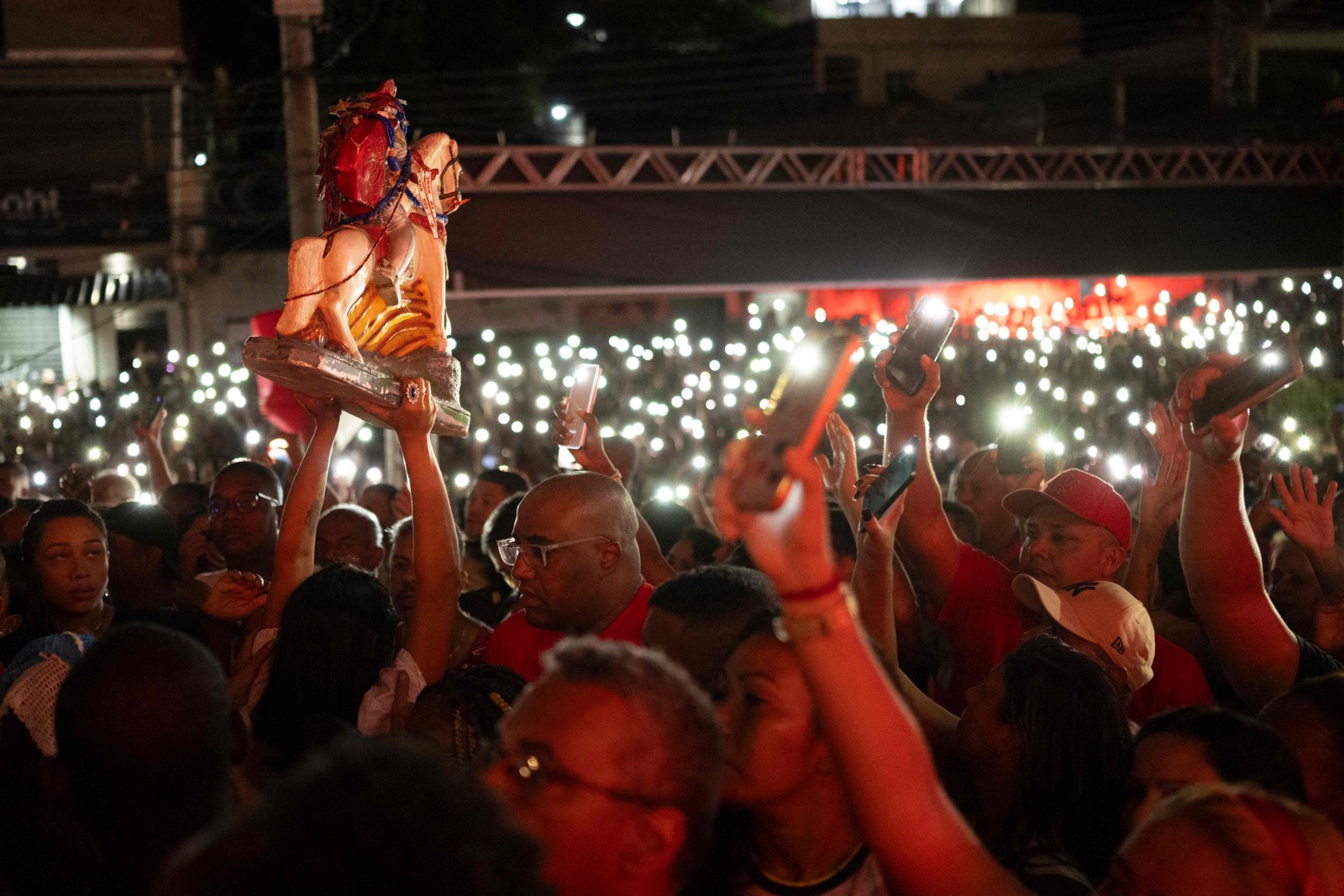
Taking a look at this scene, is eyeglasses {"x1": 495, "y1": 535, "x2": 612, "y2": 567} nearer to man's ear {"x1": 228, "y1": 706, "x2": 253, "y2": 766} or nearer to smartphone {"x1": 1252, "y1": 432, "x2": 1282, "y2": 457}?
man's ear {"x1": 228, "y1": 706, "x2": 253, "y2": 766}

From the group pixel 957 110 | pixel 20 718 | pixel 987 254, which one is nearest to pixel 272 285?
pixel 987 254

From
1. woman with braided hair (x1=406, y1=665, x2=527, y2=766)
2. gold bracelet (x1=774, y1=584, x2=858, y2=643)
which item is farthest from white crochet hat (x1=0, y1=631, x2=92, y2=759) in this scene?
gold bracelet (x1=774, y1=584, x2=858, y2=643)

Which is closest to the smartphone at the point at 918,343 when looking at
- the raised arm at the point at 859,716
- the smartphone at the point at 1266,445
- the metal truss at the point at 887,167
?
the raised arm at the point at 859,716

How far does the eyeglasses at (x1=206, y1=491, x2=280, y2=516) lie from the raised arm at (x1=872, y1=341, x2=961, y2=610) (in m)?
2.40

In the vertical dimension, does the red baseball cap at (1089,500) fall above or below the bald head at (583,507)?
below

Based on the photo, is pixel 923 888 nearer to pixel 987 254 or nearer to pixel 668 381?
pixel 668 381

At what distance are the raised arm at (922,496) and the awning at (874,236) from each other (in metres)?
8.51

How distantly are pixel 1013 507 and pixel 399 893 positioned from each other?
3.42m

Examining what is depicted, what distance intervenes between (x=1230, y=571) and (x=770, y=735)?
5.68ft

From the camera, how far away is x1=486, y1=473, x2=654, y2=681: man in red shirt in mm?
3592

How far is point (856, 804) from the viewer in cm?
194

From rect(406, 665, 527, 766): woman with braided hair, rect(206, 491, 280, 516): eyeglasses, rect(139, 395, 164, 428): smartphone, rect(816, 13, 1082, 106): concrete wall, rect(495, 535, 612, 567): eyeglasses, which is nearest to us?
rect(406, 665, 527, 766): woman with braided hair

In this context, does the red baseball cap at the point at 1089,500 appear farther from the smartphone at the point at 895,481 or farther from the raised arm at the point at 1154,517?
the smartphone at the point at 895,481

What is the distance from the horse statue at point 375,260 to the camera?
3.64 meters
